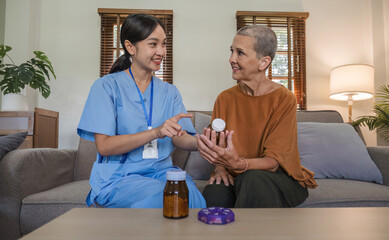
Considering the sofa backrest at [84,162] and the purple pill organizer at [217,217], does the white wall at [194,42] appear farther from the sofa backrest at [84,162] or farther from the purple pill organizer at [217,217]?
the purple pill organizer at [217,217]

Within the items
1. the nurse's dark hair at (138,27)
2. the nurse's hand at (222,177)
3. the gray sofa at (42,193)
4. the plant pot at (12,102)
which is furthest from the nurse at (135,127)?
the plant pot at (12,102)

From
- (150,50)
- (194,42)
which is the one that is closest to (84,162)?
(150,50)

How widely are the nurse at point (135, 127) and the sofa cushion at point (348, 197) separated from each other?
627 mm

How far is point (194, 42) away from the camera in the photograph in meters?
3.38

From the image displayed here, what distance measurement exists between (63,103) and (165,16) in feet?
5.14

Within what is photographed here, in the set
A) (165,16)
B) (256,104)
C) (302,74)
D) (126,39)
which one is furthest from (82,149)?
(302,74)

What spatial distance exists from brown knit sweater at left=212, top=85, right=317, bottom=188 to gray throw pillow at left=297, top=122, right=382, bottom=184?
21.0 inches

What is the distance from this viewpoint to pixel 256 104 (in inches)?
50.8

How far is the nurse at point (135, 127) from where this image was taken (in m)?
1.07

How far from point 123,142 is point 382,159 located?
155cm

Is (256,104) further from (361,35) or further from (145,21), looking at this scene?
(361,35)

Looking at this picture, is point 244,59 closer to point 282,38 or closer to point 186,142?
point 186,142

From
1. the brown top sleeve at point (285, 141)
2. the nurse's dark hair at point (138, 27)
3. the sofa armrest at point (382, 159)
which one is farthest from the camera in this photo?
the sofa armrest at point (382, 159)

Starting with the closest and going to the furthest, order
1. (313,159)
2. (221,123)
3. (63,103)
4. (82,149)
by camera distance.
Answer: (221,123), (313,159), (82,149), (63,103)
